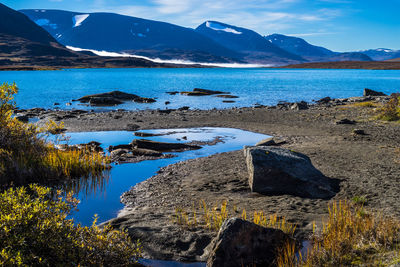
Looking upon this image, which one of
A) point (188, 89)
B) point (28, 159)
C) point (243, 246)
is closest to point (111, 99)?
point (188, 89)

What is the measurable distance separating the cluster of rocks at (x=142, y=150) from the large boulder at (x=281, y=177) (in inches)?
304

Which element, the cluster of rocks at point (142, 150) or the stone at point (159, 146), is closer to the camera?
the cluster of rocks at point (142, 150)

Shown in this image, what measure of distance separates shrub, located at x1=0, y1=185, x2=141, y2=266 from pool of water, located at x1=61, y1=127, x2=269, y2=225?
369cm

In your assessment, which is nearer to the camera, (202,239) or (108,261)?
(108,261)

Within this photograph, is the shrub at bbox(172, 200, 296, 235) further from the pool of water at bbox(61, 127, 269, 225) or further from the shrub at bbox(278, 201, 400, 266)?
the pool of water at bbox(61, 127, 269, 225)

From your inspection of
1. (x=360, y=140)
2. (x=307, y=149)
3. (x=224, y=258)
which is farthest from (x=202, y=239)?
(x=360, y=140)

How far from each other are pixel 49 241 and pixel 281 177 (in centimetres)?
771

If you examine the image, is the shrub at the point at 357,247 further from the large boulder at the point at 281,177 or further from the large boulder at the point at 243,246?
the large boulder at the point at 281,177

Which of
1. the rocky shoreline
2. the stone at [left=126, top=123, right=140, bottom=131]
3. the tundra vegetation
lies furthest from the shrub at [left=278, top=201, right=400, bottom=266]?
the stone at [left=126, top=123, right=140, bottom=131]

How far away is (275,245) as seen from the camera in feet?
23.9

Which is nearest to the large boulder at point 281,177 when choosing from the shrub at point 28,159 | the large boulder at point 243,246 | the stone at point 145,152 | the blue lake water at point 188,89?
the large boulder at point 243,246

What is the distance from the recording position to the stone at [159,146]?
19.4 m

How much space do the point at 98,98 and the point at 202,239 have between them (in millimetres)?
45028

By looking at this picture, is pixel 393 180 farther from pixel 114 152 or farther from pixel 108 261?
pixel 114 152
